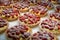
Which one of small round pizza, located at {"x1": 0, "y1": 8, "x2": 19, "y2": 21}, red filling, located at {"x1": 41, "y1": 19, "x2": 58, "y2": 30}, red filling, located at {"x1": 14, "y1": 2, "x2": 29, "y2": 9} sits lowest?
red filling, located at {"x1": 41, "y1": 19, "x2": 58, "y2": 30}

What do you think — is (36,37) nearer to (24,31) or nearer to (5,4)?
(24,31)

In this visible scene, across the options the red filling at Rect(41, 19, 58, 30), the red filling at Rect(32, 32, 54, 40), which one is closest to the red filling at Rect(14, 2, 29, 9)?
the red filling at Rect(41, 19, 58, 30)

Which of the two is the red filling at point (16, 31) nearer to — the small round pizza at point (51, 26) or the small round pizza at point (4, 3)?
the small round pizza at point (51, 26)

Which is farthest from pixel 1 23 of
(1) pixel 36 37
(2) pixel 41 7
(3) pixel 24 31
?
(2) pixel 41 7

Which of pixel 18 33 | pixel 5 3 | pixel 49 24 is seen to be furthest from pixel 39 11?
pixel 18 33

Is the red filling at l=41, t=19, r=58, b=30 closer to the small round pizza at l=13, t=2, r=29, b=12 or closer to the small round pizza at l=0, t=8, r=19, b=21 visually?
the small round pizza at l=0, t=8, r=19, b=21

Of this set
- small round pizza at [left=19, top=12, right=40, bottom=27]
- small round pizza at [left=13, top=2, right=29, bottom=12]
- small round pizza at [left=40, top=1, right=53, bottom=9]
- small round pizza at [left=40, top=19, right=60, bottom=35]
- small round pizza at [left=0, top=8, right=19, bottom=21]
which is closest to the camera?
small round pizza at [left=40, top=19, right=60, bottom=35]

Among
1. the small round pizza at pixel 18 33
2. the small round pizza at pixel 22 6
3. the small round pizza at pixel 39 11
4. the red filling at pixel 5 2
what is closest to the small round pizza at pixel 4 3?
the red filling at pixel 5 2

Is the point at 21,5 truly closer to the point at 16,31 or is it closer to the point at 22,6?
the point at 22,6

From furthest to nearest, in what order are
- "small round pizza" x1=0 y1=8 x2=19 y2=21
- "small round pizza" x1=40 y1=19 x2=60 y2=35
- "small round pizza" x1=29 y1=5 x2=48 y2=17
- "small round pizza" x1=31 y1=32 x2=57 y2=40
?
"small round pizza" x1=29 y1=5 x2=48 y2=17 → "small round pizza" x1=0 y1=8 x2=19 y2=21 → "small round pizza" x1=40 y1=19 x2=60 y2=35 → "small round pizza" x1=31 y1=32 x2=57 y2=40

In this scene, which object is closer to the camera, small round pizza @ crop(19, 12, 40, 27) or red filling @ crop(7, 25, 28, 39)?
red filling @ crop(7, 25, 28, 39)

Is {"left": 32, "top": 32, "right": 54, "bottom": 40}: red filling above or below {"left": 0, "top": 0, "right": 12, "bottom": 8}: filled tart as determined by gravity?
below
